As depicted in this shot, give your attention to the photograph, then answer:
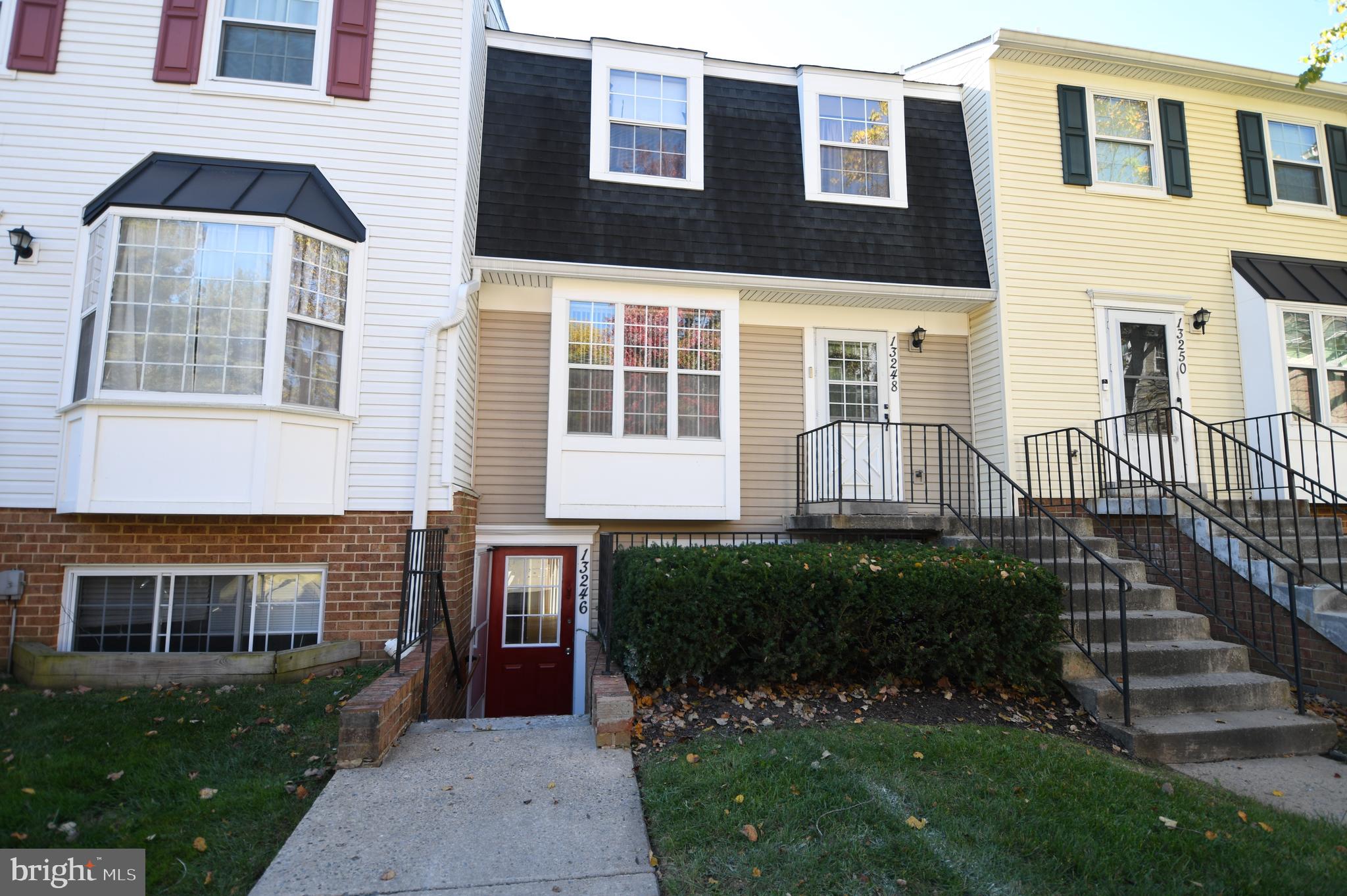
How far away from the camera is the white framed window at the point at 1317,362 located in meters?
8.64

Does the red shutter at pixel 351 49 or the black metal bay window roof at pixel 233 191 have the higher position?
the red shutter at pixel 351 49

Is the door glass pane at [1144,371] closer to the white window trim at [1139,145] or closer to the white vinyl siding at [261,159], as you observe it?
the white window trim at [1139,145]

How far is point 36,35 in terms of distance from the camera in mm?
6547

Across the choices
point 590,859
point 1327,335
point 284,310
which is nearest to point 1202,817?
point 590,859

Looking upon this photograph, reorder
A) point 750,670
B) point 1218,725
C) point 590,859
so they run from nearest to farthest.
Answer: point 590,859 → point 1218,725 → point 750,670

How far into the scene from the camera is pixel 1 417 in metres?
6.10

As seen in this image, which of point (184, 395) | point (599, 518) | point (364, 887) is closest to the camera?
point (364, 887)

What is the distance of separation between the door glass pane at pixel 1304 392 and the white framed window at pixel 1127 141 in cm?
288

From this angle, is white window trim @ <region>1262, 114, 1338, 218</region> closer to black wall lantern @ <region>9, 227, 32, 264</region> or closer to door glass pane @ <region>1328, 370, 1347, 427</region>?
door glass pane @ <region>1328, 370, 1347, 427</region>

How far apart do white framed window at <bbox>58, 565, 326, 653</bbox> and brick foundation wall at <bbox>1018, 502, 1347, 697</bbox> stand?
7.89 meters

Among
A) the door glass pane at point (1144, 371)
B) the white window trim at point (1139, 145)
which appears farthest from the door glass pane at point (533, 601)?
the white window trim at point (1139, 145)

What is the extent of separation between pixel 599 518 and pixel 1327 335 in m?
9.50

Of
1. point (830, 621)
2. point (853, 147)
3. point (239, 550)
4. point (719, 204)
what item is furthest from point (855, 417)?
point (239, 550)

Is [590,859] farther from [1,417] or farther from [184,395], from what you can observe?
[1,417]
